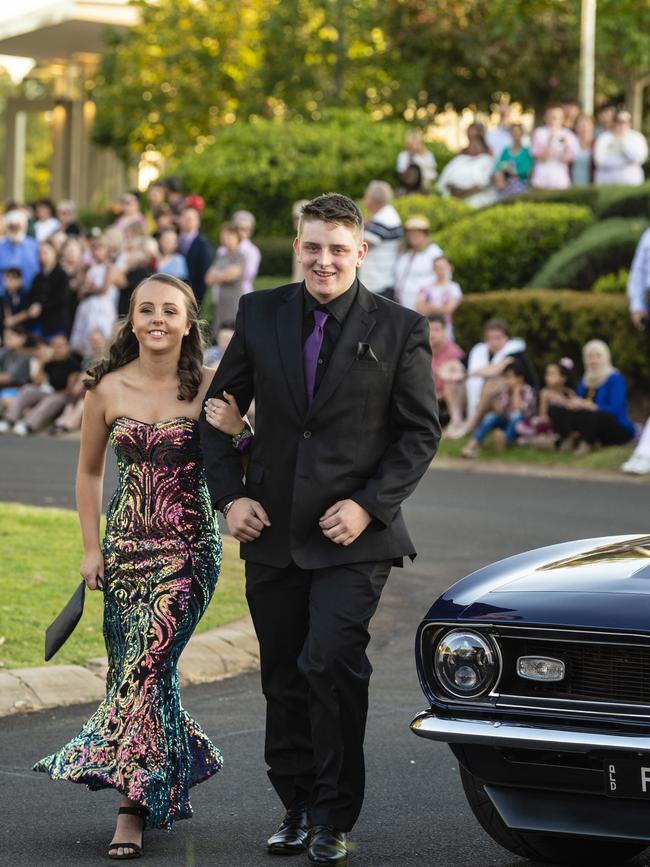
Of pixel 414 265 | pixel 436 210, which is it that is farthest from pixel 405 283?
pixel 436 210

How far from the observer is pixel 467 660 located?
4895mm

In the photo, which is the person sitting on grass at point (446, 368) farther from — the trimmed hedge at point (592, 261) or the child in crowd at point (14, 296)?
the child in crowd at point (14, 296)

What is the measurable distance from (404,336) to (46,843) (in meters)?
1.94

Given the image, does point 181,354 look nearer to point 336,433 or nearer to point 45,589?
point 336,433

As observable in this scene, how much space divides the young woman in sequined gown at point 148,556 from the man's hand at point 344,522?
2.18 feet

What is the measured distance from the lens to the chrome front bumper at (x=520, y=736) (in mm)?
4539

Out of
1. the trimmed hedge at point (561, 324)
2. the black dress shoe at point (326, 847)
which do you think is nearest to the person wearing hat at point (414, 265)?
the trimmed hedge at point (561, 324)

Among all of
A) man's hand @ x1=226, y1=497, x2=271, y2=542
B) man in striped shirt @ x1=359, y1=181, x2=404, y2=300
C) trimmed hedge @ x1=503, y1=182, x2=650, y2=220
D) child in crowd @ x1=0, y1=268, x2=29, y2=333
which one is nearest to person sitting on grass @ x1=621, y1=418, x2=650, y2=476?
man in striped shirt @ x1=359, y1=181, x2=404, y2=300

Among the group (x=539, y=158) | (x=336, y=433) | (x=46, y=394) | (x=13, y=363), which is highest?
(x=539, y=158)

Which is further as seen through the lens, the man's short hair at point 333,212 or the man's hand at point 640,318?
the man's hand at point 640,318

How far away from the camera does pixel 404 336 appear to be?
213 inches

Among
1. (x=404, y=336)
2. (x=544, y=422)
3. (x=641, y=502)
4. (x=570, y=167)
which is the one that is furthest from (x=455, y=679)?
(x=570, y=167)

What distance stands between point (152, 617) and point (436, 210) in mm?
17859

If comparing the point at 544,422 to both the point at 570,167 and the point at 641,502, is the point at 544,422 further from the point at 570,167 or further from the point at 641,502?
the point at 570,167
